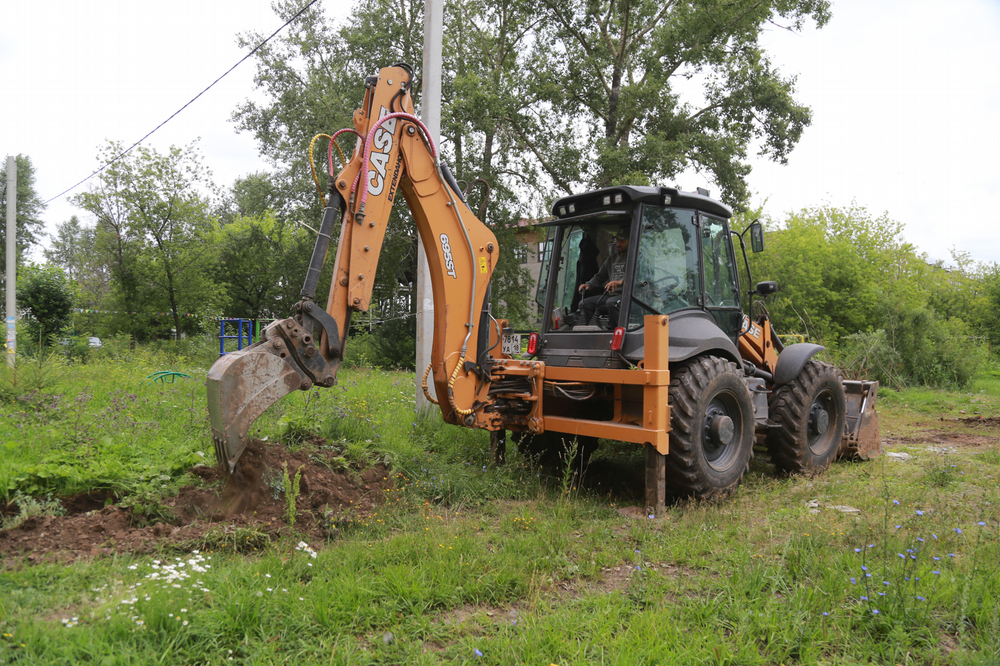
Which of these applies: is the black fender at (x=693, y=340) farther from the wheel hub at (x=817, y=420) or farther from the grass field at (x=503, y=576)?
the wheel hub at (x=817, y=420)

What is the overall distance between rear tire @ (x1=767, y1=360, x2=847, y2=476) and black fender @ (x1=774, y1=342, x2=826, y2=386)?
7 cm

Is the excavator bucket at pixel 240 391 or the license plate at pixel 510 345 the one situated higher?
the license plate at pixel 510 345

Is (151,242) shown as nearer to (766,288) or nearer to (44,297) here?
(44,297)

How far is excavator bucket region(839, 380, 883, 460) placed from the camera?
710 centimetres

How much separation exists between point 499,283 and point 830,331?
37.7 ft

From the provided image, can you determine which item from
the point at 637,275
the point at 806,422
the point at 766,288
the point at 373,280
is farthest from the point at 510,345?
the point at 806,422

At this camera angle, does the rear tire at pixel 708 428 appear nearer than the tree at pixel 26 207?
Yes

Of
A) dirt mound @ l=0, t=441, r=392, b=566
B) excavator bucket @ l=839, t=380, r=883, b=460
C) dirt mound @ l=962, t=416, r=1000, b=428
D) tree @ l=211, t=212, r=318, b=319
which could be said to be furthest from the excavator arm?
tree @ l=211, t=212, r=318, b=319

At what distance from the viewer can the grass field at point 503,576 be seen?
105 inches

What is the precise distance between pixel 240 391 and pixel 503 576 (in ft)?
6.01

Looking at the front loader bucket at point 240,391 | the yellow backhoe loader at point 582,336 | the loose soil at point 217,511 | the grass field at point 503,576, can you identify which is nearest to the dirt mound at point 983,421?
the yellow backhoe loader at point 582,336

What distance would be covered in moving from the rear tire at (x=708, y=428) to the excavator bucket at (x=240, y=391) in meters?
2.88

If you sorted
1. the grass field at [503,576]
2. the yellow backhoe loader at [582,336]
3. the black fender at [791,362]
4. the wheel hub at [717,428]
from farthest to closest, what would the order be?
the black fender at [791,362] < the wheel hub at [717,428] < the yellow backhoe loader at [582,336] < the grass field at [503,576]

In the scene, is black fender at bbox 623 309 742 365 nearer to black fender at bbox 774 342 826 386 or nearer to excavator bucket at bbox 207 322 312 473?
black fender at bbox 774 342 826 386
